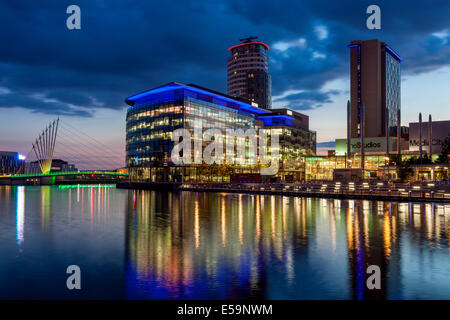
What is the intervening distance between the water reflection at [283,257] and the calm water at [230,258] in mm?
42

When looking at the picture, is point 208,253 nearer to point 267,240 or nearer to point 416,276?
point 267,240

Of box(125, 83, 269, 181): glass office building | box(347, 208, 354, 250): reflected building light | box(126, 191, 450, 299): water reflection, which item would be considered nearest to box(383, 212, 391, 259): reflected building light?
box(126, 191, 450, 299): water reflection

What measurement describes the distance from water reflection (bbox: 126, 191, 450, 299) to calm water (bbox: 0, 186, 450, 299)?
0.04 meters

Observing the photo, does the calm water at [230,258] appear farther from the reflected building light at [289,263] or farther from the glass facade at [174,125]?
the glass facade at [174,125]

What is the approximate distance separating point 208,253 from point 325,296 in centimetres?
714

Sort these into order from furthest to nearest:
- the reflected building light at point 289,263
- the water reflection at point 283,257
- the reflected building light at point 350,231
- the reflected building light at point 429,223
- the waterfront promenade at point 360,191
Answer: the waterfront promenade at point 360,191 < the reflected building light at point 429,223 < the reflected building light at point 350,231 < the reflected building light at point 289,263 < the water reflection at point 283,257

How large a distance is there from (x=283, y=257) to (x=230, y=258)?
2349 millimetres

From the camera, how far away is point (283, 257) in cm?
1642

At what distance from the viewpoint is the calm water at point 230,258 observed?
12.0 meters

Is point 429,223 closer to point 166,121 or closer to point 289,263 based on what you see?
point 289,263

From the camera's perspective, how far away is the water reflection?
471 inches

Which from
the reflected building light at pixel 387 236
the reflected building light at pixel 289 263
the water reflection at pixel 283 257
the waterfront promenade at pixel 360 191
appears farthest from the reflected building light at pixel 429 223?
the waterfront promenade at pixel 360 191
